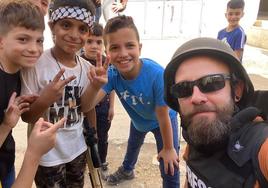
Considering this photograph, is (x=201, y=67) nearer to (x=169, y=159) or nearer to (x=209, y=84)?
(x=209, y=84)

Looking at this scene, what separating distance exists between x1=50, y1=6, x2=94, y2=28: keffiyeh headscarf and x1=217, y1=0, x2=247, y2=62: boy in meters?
3.41

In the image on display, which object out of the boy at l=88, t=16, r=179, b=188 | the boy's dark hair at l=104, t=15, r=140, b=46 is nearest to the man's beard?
the boy at l=88, t=16, r=179, b=188

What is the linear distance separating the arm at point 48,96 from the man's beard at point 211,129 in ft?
2.71

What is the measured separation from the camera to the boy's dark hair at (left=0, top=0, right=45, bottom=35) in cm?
182

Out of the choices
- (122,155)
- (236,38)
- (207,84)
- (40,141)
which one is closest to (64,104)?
(40,141)

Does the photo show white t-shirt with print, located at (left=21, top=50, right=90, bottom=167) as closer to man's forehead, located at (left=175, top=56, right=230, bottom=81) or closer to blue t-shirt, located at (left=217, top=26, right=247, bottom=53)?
man's forehead, located at (left=175, top=56, right=230, bottom=81)

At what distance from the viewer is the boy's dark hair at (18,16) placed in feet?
5.96

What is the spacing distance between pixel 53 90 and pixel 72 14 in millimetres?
543

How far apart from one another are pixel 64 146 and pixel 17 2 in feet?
3.16

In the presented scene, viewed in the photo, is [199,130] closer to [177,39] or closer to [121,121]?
[121,121]

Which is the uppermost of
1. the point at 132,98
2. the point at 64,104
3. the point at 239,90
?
the point at 239,90

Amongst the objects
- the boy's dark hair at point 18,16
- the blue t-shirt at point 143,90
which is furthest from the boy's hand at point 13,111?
the blue t-shirt at point 143,90

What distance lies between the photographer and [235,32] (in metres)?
5.10

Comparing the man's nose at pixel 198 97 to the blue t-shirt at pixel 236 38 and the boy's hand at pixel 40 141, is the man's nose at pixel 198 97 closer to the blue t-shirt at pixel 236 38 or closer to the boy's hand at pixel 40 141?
the boy's hand at pixel 40 141
